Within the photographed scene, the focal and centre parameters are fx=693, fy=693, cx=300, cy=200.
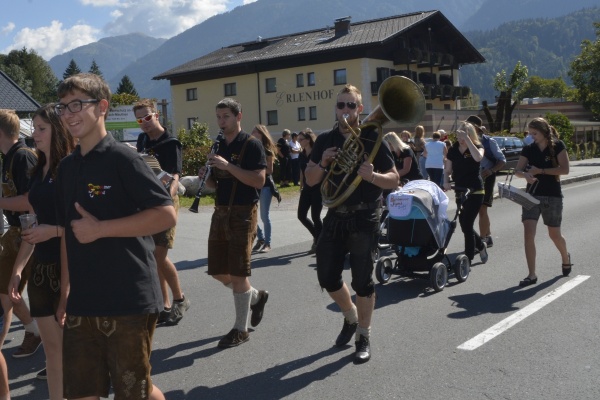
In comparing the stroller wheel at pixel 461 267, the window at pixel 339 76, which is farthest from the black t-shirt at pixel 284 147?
the window at pixel 339 76

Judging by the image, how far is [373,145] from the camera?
491 centimetres

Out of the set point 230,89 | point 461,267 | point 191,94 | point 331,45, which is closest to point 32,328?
point 461,267

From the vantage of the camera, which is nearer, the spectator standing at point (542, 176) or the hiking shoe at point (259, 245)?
the spectator standing at point (542, 176)

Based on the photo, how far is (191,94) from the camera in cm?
5459

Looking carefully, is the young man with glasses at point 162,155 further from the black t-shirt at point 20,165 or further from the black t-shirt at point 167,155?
the black t-shirt at point 20,165

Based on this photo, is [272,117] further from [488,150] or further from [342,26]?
[488,150]

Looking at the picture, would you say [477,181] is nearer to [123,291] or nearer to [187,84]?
[123,291]

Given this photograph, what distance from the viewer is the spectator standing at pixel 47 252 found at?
12.7 feet

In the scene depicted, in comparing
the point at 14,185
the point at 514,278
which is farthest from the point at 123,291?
the point at 514,278

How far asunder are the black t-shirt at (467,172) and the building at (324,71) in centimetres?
3440

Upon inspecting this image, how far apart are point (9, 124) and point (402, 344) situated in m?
3.35

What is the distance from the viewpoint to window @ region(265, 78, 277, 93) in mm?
49438

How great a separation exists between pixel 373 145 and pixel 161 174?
5.72 ft

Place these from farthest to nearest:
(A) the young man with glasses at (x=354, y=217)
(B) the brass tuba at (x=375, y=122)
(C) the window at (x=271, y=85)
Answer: (C) the window at (x=271, y=85) → (A) the young man with glasses at (x=354, y=217) → (B) the brass tuba at (x=375, y=122)
